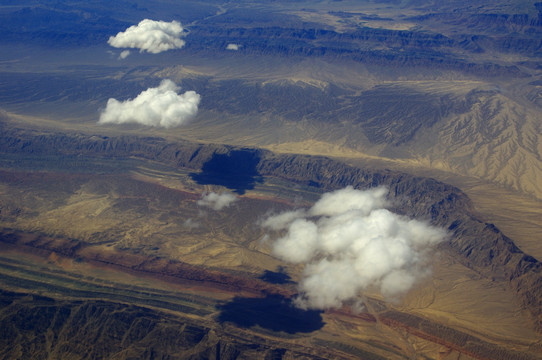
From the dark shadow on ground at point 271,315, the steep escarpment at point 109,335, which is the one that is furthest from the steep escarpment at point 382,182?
the steep escarpment at point 109,335

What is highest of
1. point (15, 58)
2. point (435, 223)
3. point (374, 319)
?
point (15, 58)

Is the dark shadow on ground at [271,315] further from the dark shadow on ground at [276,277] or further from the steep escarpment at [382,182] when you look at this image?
the steep escarpment at [382,182]

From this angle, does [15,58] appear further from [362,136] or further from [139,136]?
[362,136]

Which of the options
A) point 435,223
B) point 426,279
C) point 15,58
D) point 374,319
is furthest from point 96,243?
point 15,58

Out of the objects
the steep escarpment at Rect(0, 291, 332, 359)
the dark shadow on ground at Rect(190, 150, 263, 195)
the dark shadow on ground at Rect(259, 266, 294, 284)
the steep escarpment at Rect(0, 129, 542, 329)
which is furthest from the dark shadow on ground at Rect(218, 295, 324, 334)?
the dark shadow on ground at Rect(190, 150, 263, 195)

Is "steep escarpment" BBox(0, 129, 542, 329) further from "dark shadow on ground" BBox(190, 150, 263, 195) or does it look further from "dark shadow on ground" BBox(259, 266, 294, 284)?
"dark shadow on ground" BBox(259, 266, 294, 284)

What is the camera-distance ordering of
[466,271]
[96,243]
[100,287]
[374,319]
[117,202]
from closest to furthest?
[374,319] < [100,287] < [466,271] < [96,243] < [117,202]
